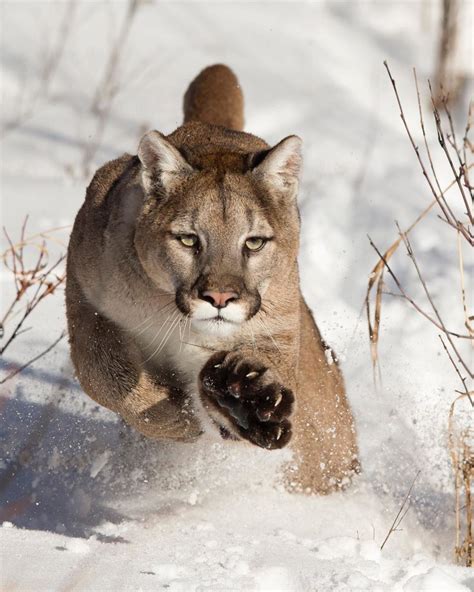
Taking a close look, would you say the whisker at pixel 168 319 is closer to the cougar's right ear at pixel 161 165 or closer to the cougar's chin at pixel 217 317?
the cougar's chin at pixel 217 317

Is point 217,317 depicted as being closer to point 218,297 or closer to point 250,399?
point 218,297

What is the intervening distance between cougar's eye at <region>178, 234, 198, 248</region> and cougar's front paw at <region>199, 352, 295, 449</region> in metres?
0.41

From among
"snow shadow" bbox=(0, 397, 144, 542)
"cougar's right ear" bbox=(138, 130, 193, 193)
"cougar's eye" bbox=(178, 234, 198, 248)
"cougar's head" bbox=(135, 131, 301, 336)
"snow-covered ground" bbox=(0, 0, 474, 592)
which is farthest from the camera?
"snow shadow" bbox=(0, 397, 144, 542)

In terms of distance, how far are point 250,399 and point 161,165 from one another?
94cm

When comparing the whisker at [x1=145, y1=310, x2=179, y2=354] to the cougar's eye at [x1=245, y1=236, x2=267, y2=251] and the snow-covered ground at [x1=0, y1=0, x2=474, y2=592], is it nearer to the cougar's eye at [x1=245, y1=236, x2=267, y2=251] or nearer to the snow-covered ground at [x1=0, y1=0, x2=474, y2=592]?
the cougar's eye at [x1=245, y1=236, x2=267, y2=251]

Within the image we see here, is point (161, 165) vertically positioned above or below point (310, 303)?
above

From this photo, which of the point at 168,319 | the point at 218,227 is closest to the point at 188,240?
the point at 218,227

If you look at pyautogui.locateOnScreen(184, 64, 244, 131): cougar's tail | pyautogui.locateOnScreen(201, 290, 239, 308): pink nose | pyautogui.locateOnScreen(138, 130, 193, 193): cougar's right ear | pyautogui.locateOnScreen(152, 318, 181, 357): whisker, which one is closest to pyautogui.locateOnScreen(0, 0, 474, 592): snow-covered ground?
pyautogui.locateOnScreen(152, 318, 181, 357): whisker

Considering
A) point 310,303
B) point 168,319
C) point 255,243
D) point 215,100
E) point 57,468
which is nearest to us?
point 255,243

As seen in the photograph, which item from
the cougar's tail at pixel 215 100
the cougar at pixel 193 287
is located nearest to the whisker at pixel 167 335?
the cougar at pixel 193 287

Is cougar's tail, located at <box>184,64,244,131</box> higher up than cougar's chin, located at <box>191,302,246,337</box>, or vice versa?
cougar's tail, located at <box>184,64,244,131</box>

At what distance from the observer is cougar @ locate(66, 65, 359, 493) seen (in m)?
3.76

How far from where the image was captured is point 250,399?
12.2ft

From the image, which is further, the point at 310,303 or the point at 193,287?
the point at 310,303
